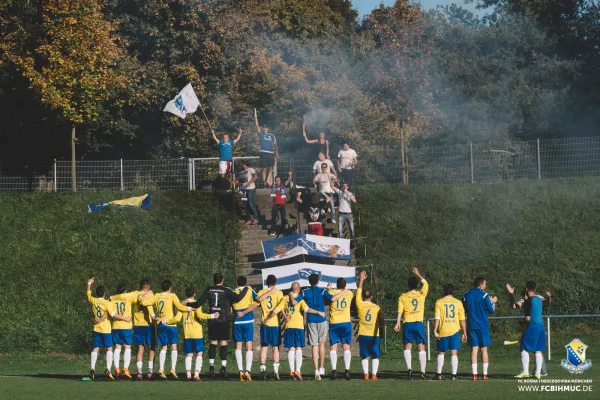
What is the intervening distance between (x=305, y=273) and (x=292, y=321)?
8.95 meters

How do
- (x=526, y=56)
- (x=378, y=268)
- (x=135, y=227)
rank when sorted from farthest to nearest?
1. (x=526, y=56)
2. (x=135, y=227)
3. (x=378, y=268)

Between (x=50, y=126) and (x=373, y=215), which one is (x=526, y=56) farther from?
(x=50, y=126)

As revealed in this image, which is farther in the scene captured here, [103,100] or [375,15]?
[375,15]

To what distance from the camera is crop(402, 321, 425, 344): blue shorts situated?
21.7 m

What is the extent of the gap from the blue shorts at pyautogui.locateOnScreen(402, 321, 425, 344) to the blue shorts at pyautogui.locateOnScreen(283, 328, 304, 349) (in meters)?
2.02

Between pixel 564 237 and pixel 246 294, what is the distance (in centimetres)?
1499

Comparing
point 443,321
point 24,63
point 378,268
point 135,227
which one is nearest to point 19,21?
point 24,63

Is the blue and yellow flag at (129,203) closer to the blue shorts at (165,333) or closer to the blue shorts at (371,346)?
the blue shorts at (165,333)

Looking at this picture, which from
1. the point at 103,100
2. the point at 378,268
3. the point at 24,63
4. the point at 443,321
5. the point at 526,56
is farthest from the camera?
the point at 526,56

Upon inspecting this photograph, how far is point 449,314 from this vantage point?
21.2 m

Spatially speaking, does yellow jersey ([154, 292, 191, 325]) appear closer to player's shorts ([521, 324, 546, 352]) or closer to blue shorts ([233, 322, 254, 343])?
blue shorts ([233, 322, 254, 343])

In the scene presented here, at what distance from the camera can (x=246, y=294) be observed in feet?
72.4

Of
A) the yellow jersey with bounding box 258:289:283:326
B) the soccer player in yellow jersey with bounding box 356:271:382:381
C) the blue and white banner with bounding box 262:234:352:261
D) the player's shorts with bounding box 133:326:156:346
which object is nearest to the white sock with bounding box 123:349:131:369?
the player's shorts with bounding box 133:326:156:346

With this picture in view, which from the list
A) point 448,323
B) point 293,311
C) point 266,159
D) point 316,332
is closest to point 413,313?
point 448,323
